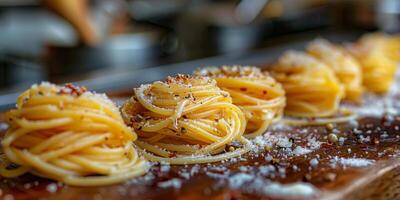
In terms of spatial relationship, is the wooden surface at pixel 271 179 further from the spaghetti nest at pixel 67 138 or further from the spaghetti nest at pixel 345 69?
the spaghetti nest at pixel 345 69

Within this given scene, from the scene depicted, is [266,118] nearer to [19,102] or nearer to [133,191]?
[133,191]

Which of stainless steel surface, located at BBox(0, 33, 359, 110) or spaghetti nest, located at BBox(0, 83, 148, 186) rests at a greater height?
spaghetti nest, located at BBox(0, 83, 148, 186)

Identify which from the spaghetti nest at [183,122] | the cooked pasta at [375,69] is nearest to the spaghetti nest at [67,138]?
the spaghetti nest at [183,122]

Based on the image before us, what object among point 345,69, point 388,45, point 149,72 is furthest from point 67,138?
point 388,45

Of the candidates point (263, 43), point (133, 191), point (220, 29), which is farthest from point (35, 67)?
point (133, 191)

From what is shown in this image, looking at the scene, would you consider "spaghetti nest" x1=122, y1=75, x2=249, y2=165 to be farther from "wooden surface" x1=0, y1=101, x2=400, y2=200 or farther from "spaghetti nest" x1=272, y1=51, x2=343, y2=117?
"spaghetti nest" x1=272, y1=51, x2=343, y2=117

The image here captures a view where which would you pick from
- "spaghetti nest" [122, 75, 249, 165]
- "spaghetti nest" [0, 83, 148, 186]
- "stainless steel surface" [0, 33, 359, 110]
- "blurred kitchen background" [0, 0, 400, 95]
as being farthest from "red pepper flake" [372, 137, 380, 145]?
"blurred kitchen background" [0, 0, 400, 95]
